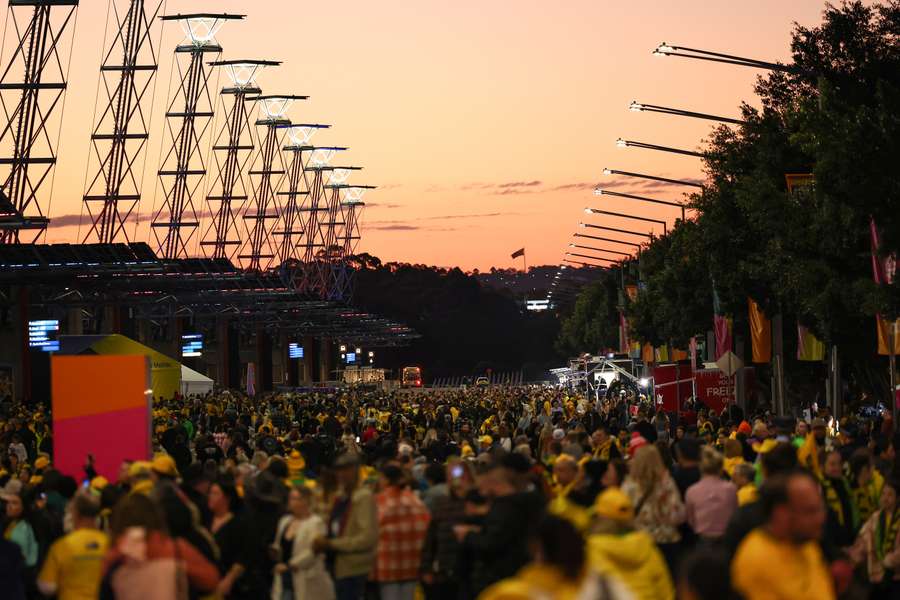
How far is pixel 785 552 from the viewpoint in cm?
816

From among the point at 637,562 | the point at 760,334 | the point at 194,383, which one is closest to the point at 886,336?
the point at 760,334

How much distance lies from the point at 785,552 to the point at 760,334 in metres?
36.2

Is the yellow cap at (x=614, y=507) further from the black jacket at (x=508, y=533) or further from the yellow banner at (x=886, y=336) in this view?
the yellow banner at (x=886, y=336)

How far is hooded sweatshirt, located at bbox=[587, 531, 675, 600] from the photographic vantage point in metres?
9.52

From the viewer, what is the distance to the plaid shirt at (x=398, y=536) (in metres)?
13.2

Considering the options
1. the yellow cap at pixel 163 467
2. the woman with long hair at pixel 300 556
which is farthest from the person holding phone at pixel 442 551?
the yellow cap at pixel 163 467

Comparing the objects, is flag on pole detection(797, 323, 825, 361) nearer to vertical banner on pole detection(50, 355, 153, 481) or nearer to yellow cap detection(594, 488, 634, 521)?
vertical banner on pole detection(50, 355, 153, 481)

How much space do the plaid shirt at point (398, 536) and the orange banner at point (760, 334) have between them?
3038cm

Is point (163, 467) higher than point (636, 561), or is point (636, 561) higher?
point (163, 467)

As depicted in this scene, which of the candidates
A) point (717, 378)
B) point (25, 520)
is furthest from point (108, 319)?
point (25, 520)

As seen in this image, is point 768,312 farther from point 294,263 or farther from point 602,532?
point 294,263

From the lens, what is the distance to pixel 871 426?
3747cm

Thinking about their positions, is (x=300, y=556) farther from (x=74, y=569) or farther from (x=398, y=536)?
(x=74, y=569)

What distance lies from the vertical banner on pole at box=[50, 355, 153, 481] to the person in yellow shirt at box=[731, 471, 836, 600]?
13900mm
